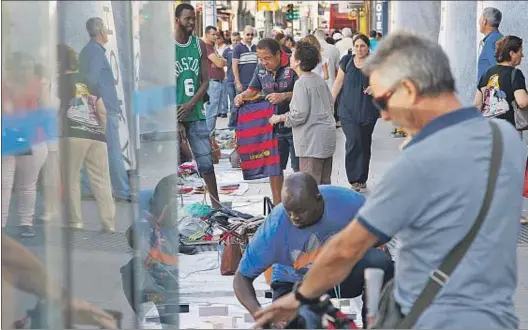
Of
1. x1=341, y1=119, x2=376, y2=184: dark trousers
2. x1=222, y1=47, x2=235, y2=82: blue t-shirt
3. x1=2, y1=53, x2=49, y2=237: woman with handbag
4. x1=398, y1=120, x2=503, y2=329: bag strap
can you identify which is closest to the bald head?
x1=2, y1=53, x2=49, y2=237: woman with handbag

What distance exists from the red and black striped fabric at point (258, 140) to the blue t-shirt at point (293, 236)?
5304 mm

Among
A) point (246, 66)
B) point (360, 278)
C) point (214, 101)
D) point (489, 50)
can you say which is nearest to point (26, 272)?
point (360, 278)

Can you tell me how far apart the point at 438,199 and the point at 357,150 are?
9.02 m

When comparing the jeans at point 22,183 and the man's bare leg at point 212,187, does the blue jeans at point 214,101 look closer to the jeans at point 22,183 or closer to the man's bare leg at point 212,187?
the man's bare leg at point 212,187

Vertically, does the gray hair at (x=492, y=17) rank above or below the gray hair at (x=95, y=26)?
above

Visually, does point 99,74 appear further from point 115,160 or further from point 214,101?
point 214,101

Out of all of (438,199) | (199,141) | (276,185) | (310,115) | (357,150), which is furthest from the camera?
(357,150)

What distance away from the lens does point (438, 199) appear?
306 cm

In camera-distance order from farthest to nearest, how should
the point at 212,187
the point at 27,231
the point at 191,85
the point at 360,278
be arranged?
the point at 212,187
the point at 191,85
the point at 360,278
the point at 27,231

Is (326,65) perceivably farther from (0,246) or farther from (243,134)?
(0,246)

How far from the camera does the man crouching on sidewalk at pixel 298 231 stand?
186 inches

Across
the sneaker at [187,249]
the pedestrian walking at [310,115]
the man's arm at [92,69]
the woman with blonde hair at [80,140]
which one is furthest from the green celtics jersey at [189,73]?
the man's arm at [92,69]

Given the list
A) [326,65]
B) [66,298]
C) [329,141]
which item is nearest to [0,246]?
[66,298]

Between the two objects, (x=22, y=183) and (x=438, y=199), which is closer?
(x=438, y=199)
